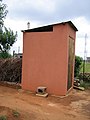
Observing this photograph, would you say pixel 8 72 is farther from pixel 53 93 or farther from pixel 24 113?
pixel 24 113

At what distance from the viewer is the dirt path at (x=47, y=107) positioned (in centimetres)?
788

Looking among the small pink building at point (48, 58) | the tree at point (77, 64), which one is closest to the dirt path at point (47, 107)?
the small pink building at point (48, 58)

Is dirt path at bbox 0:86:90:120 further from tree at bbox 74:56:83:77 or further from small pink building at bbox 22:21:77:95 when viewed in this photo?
tree at bbox 74:56:83:77

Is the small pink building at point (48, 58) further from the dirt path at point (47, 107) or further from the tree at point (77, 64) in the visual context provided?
the tree at point (77, 64)

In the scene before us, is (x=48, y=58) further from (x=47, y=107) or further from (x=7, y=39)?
(x=7, y=39)

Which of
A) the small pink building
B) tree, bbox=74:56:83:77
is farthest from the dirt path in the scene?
tree, bbox=74:56:83:77

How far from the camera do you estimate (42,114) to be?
328 inches

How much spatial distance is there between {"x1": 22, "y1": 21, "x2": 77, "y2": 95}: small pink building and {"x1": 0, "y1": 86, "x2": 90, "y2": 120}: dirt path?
0.69 metres

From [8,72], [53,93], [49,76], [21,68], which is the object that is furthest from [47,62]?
[8,72]

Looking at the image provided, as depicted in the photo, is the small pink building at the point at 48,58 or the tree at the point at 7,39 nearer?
the small pink building at the point at 48,58

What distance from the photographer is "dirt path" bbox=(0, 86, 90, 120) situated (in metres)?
7.88

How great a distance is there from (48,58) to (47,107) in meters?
3.44

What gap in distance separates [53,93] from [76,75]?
599cm

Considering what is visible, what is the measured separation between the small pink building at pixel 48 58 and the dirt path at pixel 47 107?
693 millimetres
